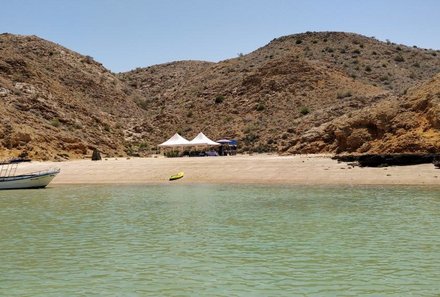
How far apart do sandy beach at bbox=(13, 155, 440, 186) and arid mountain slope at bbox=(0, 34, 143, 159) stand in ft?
22.5

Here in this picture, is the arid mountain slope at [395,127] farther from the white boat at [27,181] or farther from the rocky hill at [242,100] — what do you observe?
the white boat at [27,181]

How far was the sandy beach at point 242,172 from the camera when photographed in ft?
106

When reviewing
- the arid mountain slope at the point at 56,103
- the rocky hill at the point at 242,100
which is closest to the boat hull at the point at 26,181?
the arid mountain slope at the point at 56,103

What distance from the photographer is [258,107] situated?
68.0 m

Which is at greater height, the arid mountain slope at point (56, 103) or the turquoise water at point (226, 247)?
the arid mountain slope at point (56, 103)

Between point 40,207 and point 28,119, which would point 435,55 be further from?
point 40,207

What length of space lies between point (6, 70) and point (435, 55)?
60.2 meters

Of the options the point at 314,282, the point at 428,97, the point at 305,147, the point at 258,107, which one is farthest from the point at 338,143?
the point at 314,282

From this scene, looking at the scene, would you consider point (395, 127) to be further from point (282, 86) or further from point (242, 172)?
point (282, 86)

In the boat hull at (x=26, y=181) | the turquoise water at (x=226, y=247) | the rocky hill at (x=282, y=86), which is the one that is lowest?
the turquoise water at (x=226, y=247)

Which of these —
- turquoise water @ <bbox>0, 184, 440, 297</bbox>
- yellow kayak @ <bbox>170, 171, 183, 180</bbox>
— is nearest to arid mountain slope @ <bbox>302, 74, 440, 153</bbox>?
turquoise water @ <bbox>0, 184, 440, 297</bbox>

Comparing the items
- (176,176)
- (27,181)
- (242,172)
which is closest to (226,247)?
(242,172)

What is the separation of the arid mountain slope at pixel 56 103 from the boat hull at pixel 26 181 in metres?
12.8

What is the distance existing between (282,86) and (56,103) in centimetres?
2671
